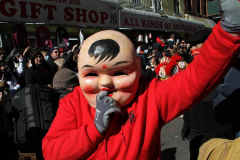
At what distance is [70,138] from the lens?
3.81ft

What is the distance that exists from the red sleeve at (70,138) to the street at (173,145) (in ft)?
7.78

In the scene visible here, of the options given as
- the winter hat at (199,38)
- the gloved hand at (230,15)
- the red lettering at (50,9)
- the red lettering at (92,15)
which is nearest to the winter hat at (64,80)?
the winter hat at (199,38)

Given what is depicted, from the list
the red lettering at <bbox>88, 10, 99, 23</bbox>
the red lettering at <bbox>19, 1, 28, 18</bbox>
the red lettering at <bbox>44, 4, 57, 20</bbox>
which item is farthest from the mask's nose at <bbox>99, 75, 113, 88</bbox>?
the red lettering at <bbox>88, 10, 99, 23</bbox>

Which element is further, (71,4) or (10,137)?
(71,4)

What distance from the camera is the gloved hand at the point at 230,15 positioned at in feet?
2.70

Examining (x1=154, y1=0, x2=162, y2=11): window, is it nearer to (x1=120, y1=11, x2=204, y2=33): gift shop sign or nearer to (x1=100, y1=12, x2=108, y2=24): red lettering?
(x1=120, y1=11, x2=204, y2=33): gift shop sign

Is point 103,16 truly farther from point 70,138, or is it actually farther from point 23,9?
point 70,138

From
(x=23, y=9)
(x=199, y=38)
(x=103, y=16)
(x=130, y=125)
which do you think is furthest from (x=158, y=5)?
(x=130, y=125)

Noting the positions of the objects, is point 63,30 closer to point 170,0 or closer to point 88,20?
point 88,20

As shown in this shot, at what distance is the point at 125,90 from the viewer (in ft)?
3.93

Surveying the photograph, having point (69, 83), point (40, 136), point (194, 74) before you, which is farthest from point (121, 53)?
point (69, 83)

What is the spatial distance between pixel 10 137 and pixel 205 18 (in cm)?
2318

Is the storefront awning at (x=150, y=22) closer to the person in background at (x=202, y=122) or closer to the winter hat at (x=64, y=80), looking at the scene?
the winter hat at (x=64, y=80)

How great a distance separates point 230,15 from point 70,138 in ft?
3.14
